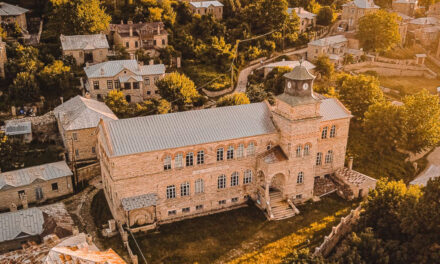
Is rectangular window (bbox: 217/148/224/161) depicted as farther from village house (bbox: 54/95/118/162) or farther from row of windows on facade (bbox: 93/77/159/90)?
row of windows on facade (bbox: 93/77/159/90)

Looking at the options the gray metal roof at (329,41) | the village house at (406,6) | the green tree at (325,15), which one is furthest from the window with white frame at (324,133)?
the village house at (406,6)

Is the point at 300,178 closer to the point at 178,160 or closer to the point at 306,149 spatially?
the point at 306,149

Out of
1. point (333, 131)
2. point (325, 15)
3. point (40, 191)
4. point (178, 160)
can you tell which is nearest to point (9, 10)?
point (40, 191)

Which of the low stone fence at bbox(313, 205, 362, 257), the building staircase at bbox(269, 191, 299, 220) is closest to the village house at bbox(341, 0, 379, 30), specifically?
the low stone fence at bbox(313, 205, 362, 257)

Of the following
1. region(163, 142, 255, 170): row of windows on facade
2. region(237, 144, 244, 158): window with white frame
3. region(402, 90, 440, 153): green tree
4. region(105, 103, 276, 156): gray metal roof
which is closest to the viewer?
region(105, 103, 276, 156): gray metal roof

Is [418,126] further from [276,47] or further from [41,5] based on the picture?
[41,5]

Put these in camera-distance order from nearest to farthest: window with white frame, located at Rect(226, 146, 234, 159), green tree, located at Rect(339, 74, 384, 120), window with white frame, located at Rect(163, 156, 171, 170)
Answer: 1. window with white frame, located at Rect(163, 156, 171, 170)
2. window with white frame, located at Rect(226, 146, 234, 159)
3. green tree, located at Rect(339, 74, 384, 120)
